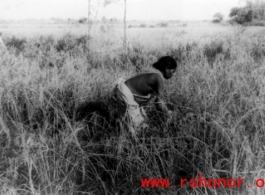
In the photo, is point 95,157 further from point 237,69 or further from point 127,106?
point 237,69

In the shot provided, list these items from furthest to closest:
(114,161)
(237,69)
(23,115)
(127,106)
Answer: (237,69) → (23,115) → (127,106) → (114,161)

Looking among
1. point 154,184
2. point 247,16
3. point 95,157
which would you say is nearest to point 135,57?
point 247,16

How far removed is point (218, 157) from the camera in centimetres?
171

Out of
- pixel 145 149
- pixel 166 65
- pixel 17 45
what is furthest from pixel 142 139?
pixel 17 45

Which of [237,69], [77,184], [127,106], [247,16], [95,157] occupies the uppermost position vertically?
[247,16]

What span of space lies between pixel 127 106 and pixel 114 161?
1.64 feet

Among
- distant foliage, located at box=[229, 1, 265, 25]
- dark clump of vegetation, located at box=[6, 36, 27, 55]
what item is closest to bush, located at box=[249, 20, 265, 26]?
distant foliage, located at box=[229, 1, 265, 25]

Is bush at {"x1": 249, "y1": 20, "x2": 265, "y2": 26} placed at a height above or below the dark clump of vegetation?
above

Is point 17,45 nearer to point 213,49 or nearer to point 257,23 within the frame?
point 213,49

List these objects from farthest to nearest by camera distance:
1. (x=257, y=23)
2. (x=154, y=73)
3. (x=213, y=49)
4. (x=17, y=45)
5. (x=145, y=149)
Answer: (x=17, y=45), (x=257, y=23), (x=213, y=49), (x=154, y=73), (x=145, y=149)

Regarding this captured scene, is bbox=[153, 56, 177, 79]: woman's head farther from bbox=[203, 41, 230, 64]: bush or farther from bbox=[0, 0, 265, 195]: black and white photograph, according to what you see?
bbox=[203, 41, 230, 64]: bush

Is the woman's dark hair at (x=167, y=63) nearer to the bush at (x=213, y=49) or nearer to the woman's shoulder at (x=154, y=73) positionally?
the woman's shoulder at (x=154, y=73)

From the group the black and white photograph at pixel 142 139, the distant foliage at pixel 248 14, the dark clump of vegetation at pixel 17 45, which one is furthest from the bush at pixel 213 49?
the dark clump of vegetation at pixel 17 45

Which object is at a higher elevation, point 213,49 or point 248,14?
point 248,14
